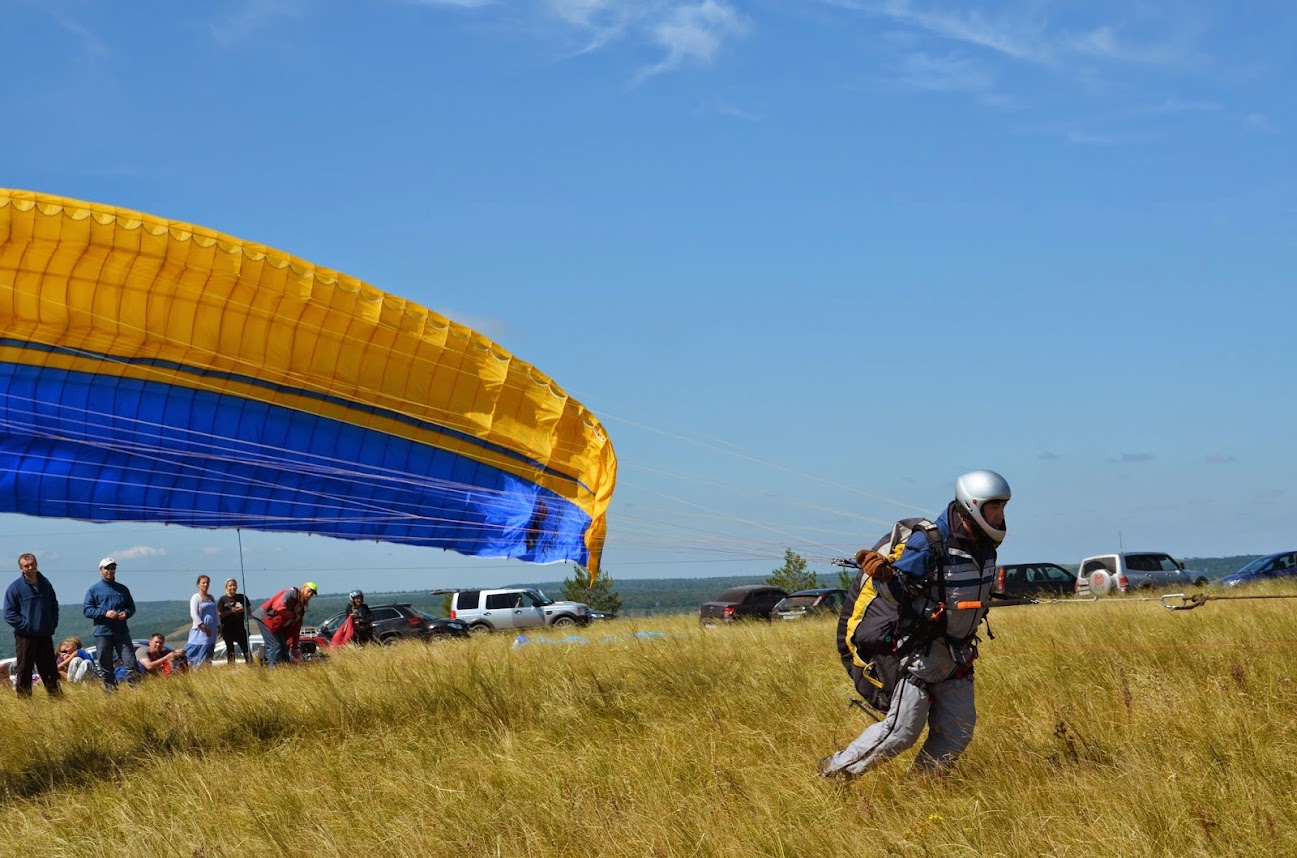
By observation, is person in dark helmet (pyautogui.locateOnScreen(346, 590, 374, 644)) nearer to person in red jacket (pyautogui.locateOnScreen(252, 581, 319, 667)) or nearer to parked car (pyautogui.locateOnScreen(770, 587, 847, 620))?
person in red jacket (pyautogui.locateOnScreen(252, 581, 319, 667))

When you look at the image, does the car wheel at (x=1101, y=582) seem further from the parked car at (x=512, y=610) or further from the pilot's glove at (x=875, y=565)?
the pilot's glove at (x=875, y=565)

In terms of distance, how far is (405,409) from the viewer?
44.5ft

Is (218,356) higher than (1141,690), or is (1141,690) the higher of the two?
(218,356)

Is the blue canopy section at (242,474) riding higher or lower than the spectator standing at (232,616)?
higher

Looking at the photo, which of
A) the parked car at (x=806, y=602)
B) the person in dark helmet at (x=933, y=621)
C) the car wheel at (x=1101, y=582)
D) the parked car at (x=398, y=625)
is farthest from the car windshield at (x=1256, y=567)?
the person in dark helmet at (x=933, y=621)

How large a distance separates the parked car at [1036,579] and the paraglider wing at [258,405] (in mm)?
14387

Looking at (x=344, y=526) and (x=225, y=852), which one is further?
(x=344, y=526)

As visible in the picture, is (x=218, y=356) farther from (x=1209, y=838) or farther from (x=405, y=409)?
(x=1209, y=838)

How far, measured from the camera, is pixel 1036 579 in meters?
26.1

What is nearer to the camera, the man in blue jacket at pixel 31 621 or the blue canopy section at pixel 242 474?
the man in blue jacket at pixel 31 621

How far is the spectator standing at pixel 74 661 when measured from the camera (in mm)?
15445

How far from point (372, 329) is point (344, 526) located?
262 cm

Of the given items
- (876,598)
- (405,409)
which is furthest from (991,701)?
(405,409)

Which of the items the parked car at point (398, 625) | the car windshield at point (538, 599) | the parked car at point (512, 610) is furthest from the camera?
the car windshield at point (538, 599)
